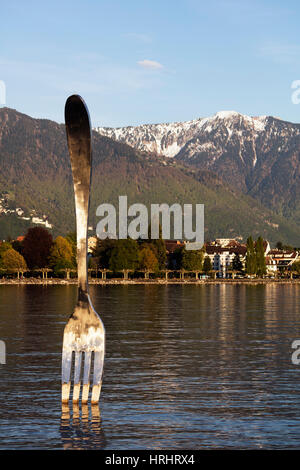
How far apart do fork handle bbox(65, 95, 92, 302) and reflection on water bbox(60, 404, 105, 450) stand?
4414mm

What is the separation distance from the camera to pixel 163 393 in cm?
3288

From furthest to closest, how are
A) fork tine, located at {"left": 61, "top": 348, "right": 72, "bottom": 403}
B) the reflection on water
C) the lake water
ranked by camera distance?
the lake water → the reflection on water → fork tine, located at {"left": 61, "top": 348, "right": 72, "bottom": 403}

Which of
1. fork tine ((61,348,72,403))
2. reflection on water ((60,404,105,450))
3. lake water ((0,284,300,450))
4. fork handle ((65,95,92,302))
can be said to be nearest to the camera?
fork handle ((65,95,92,302))

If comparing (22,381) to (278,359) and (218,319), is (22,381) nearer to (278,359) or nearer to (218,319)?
(278,359)

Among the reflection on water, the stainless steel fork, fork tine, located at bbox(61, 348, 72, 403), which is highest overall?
the stainless steel fork

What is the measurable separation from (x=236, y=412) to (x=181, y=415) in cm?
199

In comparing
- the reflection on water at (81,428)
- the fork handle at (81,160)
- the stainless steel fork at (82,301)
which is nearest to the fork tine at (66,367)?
the stainless steel fork at (82,301)

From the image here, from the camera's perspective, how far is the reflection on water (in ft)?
79.0

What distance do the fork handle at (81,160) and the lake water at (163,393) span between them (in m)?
5.29

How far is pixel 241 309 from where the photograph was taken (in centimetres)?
9550

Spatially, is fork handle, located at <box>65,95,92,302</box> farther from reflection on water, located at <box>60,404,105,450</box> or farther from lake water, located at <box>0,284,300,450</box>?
lake water, located at <box>0,284,300,450</box>

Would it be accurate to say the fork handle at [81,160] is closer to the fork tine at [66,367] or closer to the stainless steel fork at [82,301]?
the stainless steel fork at [82,301]

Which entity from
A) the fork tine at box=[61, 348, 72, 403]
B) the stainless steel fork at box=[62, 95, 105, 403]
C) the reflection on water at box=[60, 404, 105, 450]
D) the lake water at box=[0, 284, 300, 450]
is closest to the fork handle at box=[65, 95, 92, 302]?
the stainless steel fork at box=[62, 95, 105, 403]

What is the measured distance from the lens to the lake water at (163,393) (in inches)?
986
